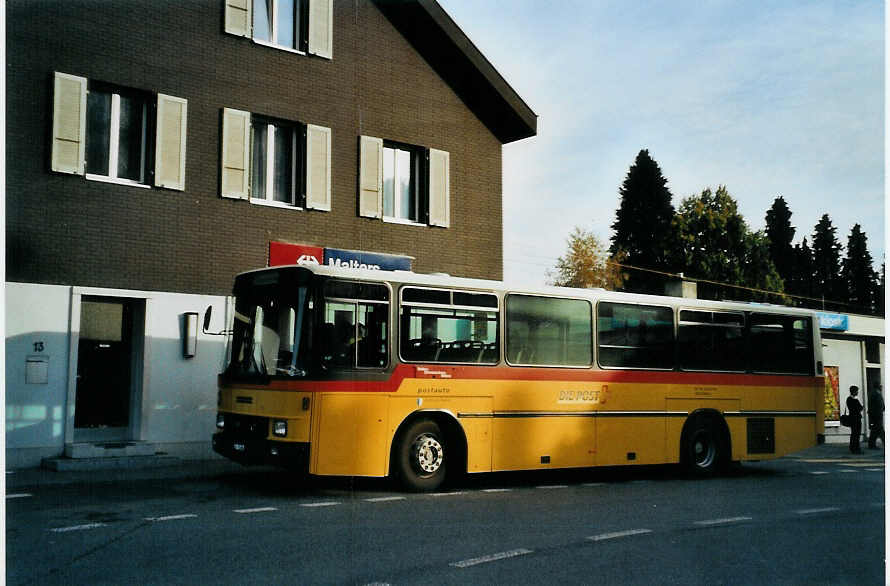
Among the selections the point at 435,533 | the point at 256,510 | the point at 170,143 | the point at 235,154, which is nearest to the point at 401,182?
the point at 235,154

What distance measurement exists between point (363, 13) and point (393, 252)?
4.95 meters

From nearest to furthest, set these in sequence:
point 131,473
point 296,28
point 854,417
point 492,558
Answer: point 492,558, point 131,473, point 296,28, point 854,417

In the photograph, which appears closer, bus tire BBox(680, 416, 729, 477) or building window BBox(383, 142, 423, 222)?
bus tire BBox(680, 416, 729, 477)

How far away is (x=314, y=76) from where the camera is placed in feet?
58.1

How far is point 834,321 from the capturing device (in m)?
27.3

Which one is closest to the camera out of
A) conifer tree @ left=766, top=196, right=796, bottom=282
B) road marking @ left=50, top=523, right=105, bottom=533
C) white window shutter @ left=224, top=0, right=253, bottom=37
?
road marking @ left=50, top=523, right=105, bottom=533

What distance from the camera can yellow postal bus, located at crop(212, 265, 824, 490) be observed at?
10.8m

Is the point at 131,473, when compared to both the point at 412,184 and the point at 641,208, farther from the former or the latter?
the point at 641,208

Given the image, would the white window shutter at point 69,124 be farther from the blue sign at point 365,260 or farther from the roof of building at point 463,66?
the roof of building at point 463,66

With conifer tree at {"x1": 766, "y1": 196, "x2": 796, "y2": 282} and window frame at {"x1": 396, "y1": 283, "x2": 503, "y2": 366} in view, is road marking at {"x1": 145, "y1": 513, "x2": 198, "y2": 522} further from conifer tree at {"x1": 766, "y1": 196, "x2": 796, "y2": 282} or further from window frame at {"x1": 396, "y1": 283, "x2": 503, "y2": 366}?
conifer tree at {"x1": 766, "y1": 196, "x2": 796, "y2": 282}

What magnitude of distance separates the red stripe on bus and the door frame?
3.81 metres

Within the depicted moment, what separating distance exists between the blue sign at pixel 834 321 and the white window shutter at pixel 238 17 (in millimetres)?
18686

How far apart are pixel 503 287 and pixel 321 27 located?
812 centimetres

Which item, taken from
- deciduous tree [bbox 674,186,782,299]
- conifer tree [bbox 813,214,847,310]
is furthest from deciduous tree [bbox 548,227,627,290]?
conifer tree [bbox 813,214,847,310]
